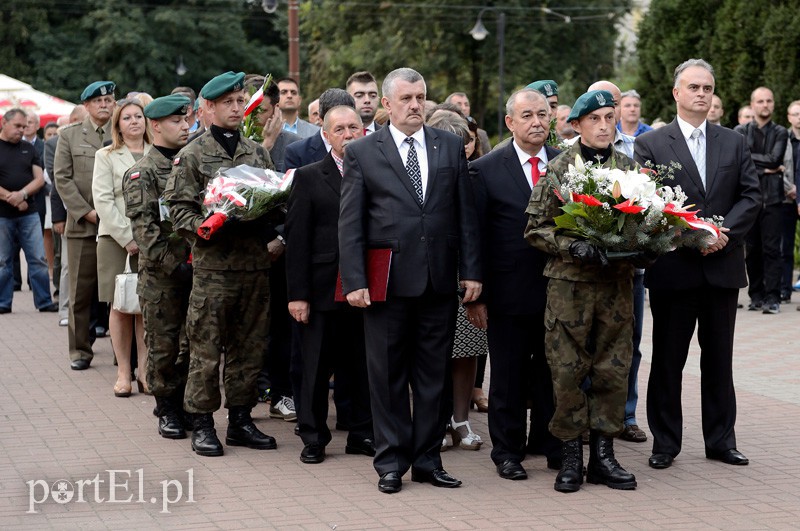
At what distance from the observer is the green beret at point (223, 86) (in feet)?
25.3

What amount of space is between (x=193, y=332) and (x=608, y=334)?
2611mm

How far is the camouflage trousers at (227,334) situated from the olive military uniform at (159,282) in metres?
0.44

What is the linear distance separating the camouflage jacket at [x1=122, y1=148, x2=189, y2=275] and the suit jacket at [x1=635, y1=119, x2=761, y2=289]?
310cm

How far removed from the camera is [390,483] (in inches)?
268

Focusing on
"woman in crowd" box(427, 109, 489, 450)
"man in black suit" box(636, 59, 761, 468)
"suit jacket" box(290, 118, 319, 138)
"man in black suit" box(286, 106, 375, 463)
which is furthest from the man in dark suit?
"man in black suit" box(636, 59, 761, 468)

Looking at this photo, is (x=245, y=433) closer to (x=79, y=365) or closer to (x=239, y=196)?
(x=239, y=196)

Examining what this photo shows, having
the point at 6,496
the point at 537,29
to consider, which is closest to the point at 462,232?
the point at 6,496

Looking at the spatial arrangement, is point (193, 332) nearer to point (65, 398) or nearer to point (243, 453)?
point (243, 453)

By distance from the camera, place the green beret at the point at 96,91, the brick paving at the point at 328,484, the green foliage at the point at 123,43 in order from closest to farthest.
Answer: the brick paving at the point at 328,484 → the green beret at the point at 96,91 → the green foliage at the point at 123,43

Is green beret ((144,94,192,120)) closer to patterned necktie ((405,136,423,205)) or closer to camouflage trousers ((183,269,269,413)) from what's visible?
camouflage trousers ((183,269,269,413))

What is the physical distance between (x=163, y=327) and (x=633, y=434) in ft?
10.6

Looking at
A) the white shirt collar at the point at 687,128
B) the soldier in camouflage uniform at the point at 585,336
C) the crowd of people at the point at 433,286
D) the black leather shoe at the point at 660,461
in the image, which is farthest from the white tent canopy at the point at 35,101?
the black leather shoe at the point at 660,461

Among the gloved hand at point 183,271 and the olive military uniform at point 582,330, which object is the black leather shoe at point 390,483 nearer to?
the olive military uniform at point 582,330

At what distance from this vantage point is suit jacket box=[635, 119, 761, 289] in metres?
7.30
